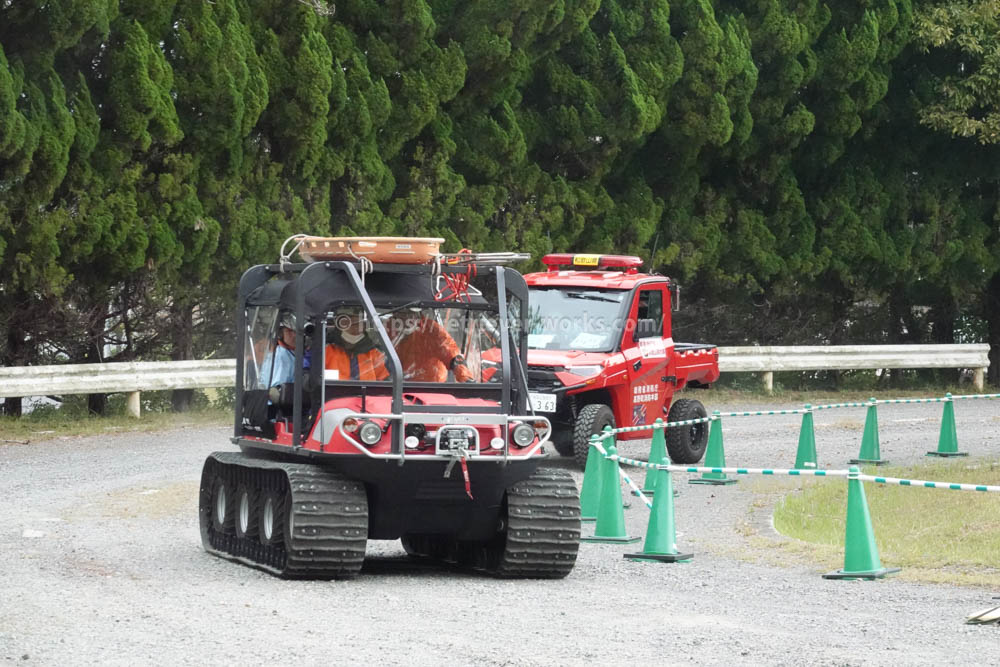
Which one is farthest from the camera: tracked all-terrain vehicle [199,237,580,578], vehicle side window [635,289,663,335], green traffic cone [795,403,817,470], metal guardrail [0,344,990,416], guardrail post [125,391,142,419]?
guardrail post [125,391,142,419]

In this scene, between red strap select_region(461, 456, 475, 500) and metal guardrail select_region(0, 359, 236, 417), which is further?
metal guardrail select_region(0, 359, 236, 417)

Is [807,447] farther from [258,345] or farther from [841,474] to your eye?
[258,345]

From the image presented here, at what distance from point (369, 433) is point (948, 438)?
11.9 meters

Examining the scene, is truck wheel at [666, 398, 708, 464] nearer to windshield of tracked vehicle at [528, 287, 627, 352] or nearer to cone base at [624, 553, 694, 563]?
windshield of tracked vehicle at [528, 287, 627, 352]

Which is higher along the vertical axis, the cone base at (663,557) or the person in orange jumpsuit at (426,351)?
the person in orange jumpsuit at (426,351)

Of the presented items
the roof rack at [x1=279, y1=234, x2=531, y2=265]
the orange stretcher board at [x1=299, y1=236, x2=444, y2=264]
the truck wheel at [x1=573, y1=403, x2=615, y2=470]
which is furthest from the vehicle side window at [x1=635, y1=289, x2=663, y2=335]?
the orange stretcher board at [x1=299, y1=236, x2=444, y2=264]

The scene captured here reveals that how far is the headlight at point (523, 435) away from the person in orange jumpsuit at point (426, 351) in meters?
0.88

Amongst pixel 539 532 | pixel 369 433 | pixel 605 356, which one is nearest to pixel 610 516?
pixel 539 532

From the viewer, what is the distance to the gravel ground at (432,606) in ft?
28.0

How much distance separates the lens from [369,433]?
1084 cm

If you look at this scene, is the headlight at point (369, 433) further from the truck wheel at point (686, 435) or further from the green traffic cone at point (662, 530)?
the truck wheel at point (686, 435)

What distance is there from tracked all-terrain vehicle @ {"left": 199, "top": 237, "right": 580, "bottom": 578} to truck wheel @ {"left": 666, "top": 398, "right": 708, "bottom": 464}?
704 cm

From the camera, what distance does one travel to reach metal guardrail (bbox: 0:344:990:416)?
20641mm

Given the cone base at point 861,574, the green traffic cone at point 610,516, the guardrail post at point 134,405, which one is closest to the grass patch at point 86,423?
the guardrail post at point 134,405
